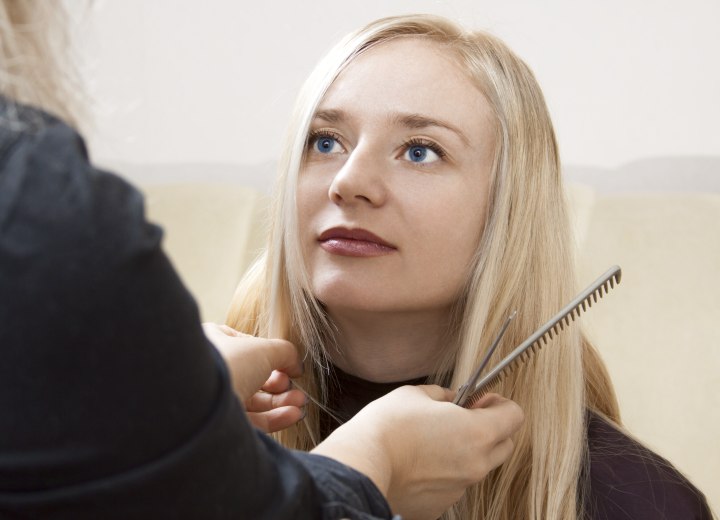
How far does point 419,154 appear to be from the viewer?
1.15 metres

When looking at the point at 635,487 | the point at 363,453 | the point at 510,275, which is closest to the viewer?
the point at 363,453

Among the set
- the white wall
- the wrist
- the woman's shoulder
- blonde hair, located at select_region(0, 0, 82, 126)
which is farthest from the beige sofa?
blonde hair, located at select_region(0, 0, 82, 126)

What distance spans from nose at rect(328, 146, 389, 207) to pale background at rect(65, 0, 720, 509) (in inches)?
14.4

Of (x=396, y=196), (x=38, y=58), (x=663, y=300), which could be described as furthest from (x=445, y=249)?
(x=663, y=300)

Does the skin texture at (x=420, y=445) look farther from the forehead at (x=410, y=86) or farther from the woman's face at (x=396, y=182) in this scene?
the forehead at (x=410, y=86)

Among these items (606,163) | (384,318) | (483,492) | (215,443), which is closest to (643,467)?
(483,492)

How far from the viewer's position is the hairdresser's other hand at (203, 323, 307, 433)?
39.1 inches

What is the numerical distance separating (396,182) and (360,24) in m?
1.22

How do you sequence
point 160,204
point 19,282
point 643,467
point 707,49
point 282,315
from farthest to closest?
point 160,204, point 707,49, point 282,315, point 643,467, point 19,282

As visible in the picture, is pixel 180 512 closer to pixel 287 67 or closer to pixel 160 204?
pixel 160 204

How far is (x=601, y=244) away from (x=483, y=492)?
2.83 ft

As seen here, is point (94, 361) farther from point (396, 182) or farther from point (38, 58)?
point (396, 182)

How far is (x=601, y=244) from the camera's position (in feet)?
6.26

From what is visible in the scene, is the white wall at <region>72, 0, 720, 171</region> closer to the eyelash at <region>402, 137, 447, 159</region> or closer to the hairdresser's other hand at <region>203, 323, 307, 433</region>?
the eyelash at <region>402, 137, 447, 159</region>
